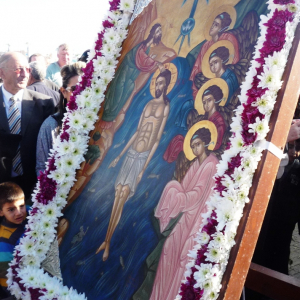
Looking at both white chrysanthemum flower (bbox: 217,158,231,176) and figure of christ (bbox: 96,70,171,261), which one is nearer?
white chrysanthemum flower (bbox: 217,158,231,176)

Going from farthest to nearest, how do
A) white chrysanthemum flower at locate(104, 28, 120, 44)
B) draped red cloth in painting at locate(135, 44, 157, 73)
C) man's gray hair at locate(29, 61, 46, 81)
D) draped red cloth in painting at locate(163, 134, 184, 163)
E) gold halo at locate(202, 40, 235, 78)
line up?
man's gray hair at locate(29, 61, 46, 81), white chrysanthemum flower at locate(104, 28, 120, 44), draped red cloth in painting at locate(135, 44, 157, 73), draped red cloth in painting at locate(163, 134, 184, 163), gold halo at locate(202, 40, 235, 78)

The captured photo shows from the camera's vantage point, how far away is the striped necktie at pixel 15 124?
11.0 feet

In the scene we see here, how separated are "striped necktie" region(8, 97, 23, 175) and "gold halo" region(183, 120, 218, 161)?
1785mm

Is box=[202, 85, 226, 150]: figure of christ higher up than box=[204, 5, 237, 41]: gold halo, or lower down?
lower down

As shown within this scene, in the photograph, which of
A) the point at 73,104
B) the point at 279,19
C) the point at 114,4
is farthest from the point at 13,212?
the point at 279,19

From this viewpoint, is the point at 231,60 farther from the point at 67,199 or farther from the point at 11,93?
the point at 11,93

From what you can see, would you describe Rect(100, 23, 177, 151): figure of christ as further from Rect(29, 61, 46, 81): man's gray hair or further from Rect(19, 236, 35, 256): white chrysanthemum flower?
Rect(29, 61, 46, 81): man's gray hair

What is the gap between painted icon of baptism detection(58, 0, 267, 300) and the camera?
6.49 ft

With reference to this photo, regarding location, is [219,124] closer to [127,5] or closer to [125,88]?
[125,88]

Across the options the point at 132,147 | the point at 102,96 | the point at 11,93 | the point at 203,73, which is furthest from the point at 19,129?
the point at 203,73

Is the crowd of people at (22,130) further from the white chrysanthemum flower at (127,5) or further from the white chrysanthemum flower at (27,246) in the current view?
the white chrysanthemum flower at (127,5)

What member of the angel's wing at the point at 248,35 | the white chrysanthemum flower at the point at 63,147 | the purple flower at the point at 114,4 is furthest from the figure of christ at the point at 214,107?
the purple flower at the point at 114,4

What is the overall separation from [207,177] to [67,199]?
1097 millimetres

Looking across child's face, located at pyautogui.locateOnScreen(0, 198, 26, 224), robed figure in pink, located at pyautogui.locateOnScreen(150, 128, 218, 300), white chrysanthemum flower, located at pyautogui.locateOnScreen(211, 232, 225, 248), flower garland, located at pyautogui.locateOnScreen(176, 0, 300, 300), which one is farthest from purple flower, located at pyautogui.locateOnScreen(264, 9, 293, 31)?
child's face, located at pyautogui.locateOnScreen(0, 198, 26, 224)
